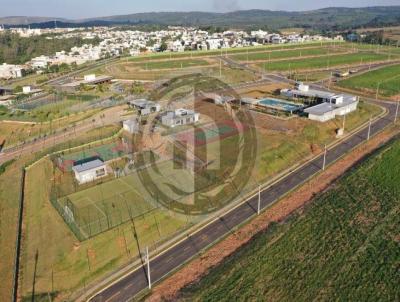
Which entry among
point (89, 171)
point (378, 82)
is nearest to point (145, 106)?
point (89, 171)

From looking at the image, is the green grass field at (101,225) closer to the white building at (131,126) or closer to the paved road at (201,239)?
the paved road at (201,239)

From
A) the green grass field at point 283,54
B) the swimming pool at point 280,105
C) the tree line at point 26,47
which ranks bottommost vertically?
the swimming pool at point 280,105

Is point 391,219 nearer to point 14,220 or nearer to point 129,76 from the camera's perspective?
point 14,220

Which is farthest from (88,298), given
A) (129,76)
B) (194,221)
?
(129,76)

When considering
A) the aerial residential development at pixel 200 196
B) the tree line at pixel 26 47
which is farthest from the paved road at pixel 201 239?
the tree line at pixel 26 47

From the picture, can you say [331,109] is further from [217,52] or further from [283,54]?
[217,52]

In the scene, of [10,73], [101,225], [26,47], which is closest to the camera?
[101,225]
